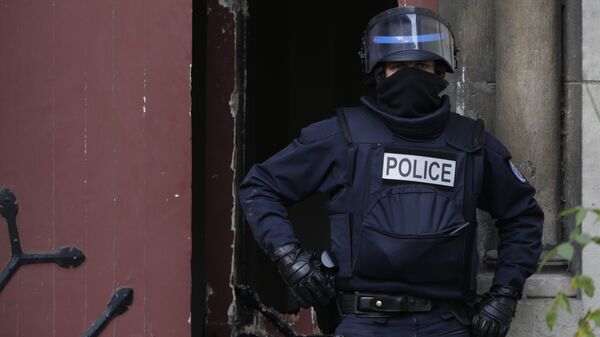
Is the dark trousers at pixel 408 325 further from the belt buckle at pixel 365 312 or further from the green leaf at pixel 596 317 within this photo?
the green leaf at pixel 596 317

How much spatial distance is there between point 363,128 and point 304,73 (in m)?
4.64

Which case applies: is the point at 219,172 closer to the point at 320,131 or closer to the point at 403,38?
the point at 320,131

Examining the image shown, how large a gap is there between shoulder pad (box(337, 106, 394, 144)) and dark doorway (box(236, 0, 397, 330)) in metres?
2.90

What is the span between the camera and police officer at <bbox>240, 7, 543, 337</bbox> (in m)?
3.55

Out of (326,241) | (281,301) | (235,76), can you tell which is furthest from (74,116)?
(326,241)

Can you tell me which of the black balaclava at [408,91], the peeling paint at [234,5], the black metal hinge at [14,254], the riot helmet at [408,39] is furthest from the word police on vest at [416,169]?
the peeling paint at [234,5]

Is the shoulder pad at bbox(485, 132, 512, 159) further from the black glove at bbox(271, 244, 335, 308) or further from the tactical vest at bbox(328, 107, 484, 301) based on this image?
the black glove at bbox(271, 244, 335, 308)

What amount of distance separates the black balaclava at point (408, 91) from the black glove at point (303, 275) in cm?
52

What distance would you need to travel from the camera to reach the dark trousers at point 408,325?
11.7 ft

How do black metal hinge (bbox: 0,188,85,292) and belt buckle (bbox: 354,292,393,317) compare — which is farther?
black metal hinge (bbox: 0,188,85,292)

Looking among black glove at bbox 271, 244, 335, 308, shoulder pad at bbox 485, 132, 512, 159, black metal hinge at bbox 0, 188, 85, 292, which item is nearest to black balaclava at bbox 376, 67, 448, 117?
shoulder pad at bbox 485, 132, 512, 159

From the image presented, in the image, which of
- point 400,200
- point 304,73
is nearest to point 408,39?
point 400,200

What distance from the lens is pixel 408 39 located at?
3.71 metres

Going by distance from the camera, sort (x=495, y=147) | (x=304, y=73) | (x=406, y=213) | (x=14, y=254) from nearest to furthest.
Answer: (x=406, y=213) < (x=495, y=147) < (x=14, y=254) < (x=304, y=73)
